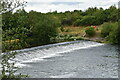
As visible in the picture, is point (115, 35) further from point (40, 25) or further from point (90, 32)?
point (40, 25)

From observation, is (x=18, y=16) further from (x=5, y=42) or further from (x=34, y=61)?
(x=34, y=61)

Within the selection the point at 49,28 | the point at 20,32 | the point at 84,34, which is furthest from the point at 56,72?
the point at 84,34

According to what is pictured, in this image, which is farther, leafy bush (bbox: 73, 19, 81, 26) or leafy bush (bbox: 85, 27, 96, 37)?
leafy bush (bbox: 73, 19, 81, 26)

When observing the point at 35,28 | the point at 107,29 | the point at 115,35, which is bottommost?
the point at 115,35

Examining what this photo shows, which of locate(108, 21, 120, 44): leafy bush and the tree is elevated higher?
the tree

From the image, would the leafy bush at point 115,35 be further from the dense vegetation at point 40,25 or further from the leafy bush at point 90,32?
the leafy bush at point 90,32

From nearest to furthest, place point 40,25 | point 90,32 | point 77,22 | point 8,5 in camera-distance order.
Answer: point 8,5 → point 40,25 → point 90,32 → point 77,22

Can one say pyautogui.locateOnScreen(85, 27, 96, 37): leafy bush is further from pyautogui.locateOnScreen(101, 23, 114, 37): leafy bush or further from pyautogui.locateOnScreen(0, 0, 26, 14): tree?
pyautogui.locateOnScreen(0, 0, 26, 14): tree

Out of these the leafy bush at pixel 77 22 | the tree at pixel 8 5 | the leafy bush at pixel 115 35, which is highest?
the tree at pixel 8 5

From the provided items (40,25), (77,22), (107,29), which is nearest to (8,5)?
(40,25)

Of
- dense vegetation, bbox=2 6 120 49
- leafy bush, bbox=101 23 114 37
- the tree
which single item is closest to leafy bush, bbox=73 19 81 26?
dense vegetation, bbox=2 6 120 49

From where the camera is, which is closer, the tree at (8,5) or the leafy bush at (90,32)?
the tree at (8,5)

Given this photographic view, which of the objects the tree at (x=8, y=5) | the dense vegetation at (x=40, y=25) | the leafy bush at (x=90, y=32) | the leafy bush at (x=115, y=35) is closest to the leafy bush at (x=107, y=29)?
the dense vegetation at (x=40, y=25)

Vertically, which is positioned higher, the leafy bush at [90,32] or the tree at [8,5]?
the tree at [8,5]
